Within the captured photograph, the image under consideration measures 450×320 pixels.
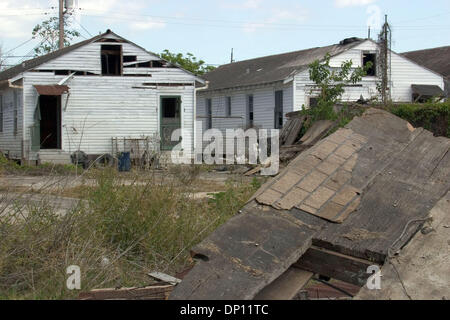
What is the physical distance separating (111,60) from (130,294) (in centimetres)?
1949

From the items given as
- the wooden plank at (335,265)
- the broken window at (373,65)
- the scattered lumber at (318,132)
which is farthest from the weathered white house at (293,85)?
the wooden plank at (335,265)

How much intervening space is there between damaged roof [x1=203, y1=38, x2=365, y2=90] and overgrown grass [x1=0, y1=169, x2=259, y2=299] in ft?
63.6

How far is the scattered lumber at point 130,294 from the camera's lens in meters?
4.35

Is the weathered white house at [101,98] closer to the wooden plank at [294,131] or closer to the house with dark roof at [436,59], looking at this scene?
the wooden plank at [294,131]

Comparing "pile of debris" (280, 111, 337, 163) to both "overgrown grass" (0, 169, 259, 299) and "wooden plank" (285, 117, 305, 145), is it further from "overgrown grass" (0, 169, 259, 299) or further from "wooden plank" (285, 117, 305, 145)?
"overgrown grass" (0, 169, 259, 299)

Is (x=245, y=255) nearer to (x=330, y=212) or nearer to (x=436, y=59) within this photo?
(x=330, y=212)

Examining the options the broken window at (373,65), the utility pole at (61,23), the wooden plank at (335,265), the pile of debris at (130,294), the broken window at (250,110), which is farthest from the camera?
the utility pole at (61,23)

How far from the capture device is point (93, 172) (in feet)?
23.0

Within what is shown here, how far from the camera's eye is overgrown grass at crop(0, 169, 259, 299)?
5.12 m

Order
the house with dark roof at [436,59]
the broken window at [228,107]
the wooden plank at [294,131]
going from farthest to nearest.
Result: the house with dark roof at [436,59] < the broken window at [228,107] < the wooden plank at [294,131]

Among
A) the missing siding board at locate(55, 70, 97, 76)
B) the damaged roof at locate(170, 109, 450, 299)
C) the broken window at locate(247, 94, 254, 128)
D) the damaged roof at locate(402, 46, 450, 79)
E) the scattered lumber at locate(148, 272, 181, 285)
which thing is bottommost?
the scattered lumber at locate(148, 272, 181, 285)

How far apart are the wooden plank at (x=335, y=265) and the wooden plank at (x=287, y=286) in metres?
0.07

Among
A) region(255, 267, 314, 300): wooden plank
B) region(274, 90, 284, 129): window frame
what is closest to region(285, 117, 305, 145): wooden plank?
region(255, 267, 314, 300): wooden plank
